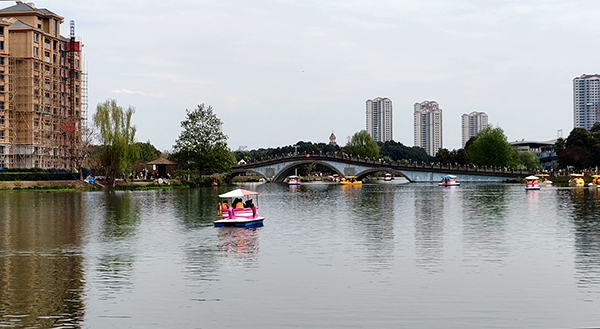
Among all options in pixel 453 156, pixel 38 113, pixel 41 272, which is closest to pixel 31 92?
pixel 38 113

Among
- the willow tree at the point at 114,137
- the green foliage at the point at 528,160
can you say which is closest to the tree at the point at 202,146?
the willow tree at the point at 114,137

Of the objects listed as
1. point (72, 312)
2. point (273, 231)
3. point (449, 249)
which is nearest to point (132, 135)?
point (273, 231)

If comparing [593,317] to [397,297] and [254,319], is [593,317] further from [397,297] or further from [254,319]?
[254,319]

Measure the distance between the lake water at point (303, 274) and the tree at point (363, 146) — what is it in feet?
407

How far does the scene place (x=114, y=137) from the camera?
A: 9419 centimetres

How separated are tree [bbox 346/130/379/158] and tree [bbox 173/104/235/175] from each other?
2320 inches

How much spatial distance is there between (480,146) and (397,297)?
12609cm

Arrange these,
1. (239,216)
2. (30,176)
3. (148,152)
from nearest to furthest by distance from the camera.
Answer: (239,216) → (30,176) → (148,152)

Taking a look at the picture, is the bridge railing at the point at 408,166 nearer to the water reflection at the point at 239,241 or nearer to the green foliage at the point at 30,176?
the green foliage at the point at 30,176

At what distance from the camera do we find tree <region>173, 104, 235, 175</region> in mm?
111500

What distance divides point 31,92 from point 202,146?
2708 cm

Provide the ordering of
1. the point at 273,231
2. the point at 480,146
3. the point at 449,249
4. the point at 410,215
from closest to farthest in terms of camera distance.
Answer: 1. the point at 449,249
2. the point at 273,231
3. the point at 410,215
4. the point at 480,146

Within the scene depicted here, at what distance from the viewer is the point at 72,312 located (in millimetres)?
17875

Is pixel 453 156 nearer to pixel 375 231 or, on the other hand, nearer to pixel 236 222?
pixel 375 231
